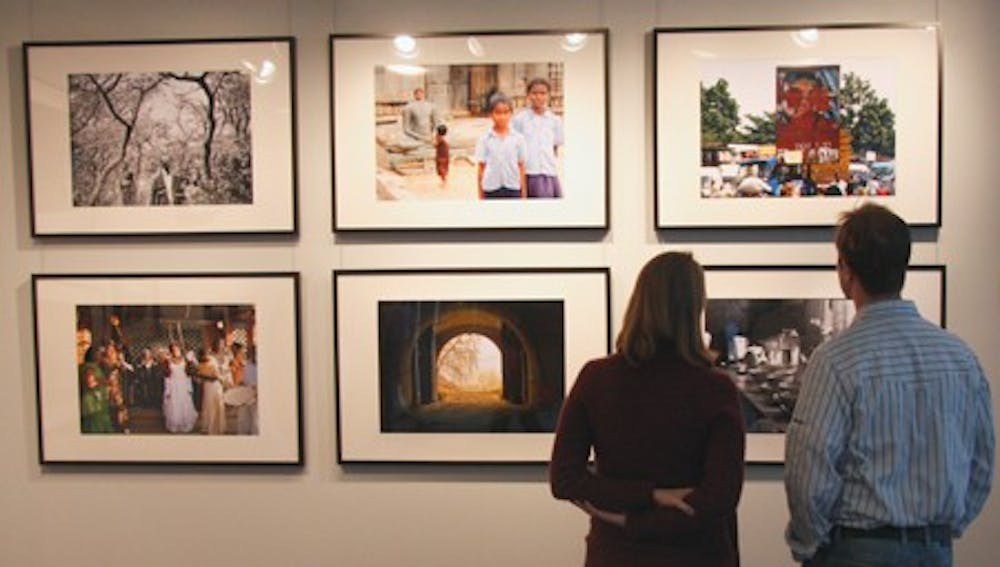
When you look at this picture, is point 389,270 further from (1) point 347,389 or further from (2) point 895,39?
(2) point 895,39

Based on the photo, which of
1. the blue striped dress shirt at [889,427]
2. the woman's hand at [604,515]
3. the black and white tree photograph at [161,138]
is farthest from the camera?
the black and white tree photograph at [161,138]

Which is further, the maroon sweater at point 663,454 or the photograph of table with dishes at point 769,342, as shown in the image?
the photograph of table with dishes at point 769,342

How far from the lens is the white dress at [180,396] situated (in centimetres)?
268

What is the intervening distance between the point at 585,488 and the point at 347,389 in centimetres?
→ 113

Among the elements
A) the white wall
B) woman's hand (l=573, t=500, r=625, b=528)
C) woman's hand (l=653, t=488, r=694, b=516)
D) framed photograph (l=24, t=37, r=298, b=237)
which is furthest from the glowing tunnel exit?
woman's hand (l=653, t=488, r=694, b=516)

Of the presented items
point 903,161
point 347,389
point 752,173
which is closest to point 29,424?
point 347,389

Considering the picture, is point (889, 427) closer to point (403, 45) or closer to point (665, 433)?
point (665, 433)

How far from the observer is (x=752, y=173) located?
8.45ft

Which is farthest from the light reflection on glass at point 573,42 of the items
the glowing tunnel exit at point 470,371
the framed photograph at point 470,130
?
the glowing tunnel exit at point 470,371

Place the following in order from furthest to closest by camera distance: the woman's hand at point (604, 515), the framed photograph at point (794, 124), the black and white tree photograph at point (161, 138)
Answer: the black and white tree photograph at point (161, 138), the framed photograph at point (794, 124), the woman's hand at point (604, 515)

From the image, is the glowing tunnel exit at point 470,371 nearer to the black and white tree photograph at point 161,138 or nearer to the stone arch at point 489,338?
the stone arch at point 489,338

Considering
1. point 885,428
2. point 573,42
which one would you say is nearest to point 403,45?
point 573,42

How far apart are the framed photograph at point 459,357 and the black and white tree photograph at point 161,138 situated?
19.8 inches

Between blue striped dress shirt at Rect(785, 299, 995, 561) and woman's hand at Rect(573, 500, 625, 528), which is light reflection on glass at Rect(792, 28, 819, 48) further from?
woman's hand at Rect(573, 500, 625, 528)
